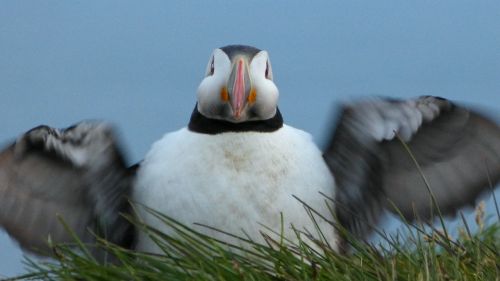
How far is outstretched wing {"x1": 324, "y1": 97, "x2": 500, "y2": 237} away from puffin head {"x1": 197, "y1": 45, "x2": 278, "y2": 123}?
17.9 inches

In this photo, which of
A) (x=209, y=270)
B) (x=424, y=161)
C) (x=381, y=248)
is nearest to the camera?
(x=209, y=270)

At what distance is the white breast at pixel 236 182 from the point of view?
5.27 meters

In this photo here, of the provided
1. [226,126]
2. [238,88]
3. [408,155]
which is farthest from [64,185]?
[408,155]

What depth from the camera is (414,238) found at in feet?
13.9

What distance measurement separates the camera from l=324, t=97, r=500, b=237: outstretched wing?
5480mm

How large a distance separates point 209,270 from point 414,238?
843 millimetres

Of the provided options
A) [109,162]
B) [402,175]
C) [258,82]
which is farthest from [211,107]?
[402,175]

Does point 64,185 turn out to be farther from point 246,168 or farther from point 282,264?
point 282,264

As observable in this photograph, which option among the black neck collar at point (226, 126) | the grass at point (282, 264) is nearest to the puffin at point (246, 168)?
the black neck collar at point (226, 126)

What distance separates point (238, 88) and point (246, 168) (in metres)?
0.43

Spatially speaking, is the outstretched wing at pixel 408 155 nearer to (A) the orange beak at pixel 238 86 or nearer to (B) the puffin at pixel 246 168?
(B) the puffin at pixel 246 168

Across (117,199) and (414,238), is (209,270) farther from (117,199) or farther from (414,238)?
(117,199)

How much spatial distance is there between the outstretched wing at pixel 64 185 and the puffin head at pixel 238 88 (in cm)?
58

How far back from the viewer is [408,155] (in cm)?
564
